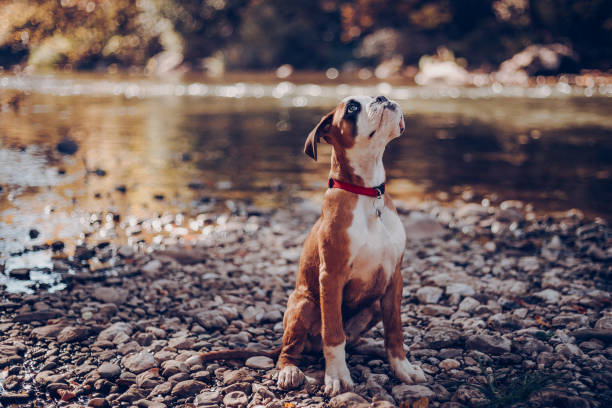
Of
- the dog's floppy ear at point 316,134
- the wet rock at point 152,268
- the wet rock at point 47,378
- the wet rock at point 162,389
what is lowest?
the wet rock at point 162,389

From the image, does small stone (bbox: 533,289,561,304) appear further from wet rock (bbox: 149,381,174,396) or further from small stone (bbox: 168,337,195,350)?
wet rock (bbox: 149,381,174,396)

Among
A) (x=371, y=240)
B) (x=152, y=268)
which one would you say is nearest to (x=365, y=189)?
(x=371, y=240)

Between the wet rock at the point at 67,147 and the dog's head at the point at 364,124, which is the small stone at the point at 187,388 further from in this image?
the wet rock at the point at 67,147

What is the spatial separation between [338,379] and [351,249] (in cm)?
83

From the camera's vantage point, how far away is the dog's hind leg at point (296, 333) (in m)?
3.76

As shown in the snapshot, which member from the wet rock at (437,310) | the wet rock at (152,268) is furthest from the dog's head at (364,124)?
the wet rock at (152,268)

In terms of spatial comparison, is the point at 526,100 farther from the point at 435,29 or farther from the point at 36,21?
the point at 36,21

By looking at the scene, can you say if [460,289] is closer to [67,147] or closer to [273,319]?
Answer: [273,319]

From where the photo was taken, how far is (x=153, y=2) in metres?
43.8

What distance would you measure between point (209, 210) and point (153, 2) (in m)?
40.0

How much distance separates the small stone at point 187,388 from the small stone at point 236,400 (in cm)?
23

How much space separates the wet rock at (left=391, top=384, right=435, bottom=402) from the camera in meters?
3.56

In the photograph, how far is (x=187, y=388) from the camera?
3709 mm

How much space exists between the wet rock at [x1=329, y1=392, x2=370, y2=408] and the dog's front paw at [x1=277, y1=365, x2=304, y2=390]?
0.96 feet
